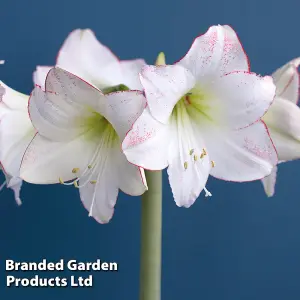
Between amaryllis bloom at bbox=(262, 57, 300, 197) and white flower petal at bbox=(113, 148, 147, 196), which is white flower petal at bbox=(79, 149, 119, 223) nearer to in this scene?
white flower petal at bbox=(113, 148, 147, 196)

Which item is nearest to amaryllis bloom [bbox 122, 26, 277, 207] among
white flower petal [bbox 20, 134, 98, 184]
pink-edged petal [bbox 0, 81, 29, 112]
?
white flower petal [bbox 20, 134, 98, 184]

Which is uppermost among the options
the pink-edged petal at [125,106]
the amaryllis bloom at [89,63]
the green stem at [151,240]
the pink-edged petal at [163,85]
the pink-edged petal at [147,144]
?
the amaryllis bloom at [89,63]

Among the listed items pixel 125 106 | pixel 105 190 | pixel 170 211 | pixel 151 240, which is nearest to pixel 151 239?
pixel 151 240

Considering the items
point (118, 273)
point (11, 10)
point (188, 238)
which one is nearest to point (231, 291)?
point (188, 238)

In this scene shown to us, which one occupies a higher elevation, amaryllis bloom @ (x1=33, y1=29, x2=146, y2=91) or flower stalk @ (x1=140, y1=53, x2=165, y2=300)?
amaryllis bloom @ (x1=33, y1=29, x2=146, y2=91)

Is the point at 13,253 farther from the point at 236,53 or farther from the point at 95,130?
the point at 236,53

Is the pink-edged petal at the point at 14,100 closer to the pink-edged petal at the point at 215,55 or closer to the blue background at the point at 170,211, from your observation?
the pink-edged petal at the point at 215,55

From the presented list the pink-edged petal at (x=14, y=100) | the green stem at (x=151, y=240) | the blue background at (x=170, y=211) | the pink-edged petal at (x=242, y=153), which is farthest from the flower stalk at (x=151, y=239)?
the blue background at (x=170, y=211)
